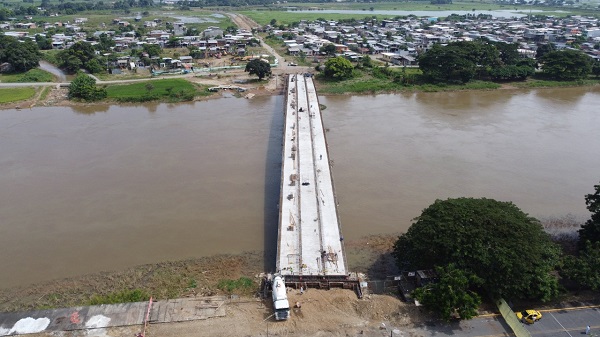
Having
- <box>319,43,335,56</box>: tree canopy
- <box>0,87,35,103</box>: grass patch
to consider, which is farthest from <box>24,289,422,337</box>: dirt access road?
<box>319,43,335,56</box>: tree canopy

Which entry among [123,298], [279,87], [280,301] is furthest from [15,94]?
[280,301]

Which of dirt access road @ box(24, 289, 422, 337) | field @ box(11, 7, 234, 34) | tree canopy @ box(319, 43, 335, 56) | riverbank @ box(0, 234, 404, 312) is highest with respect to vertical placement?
field @ box(11, 7, 234, 34)

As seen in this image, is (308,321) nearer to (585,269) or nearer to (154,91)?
(585,269)

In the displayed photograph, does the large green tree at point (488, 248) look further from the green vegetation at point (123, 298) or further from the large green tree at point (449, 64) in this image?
the large green tree at point (449, 64)

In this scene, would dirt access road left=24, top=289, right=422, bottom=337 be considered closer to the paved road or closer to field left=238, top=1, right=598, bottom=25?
the paved road

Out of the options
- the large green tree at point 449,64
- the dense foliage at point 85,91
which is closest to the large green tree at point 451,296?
the large green tree at point 449,64
